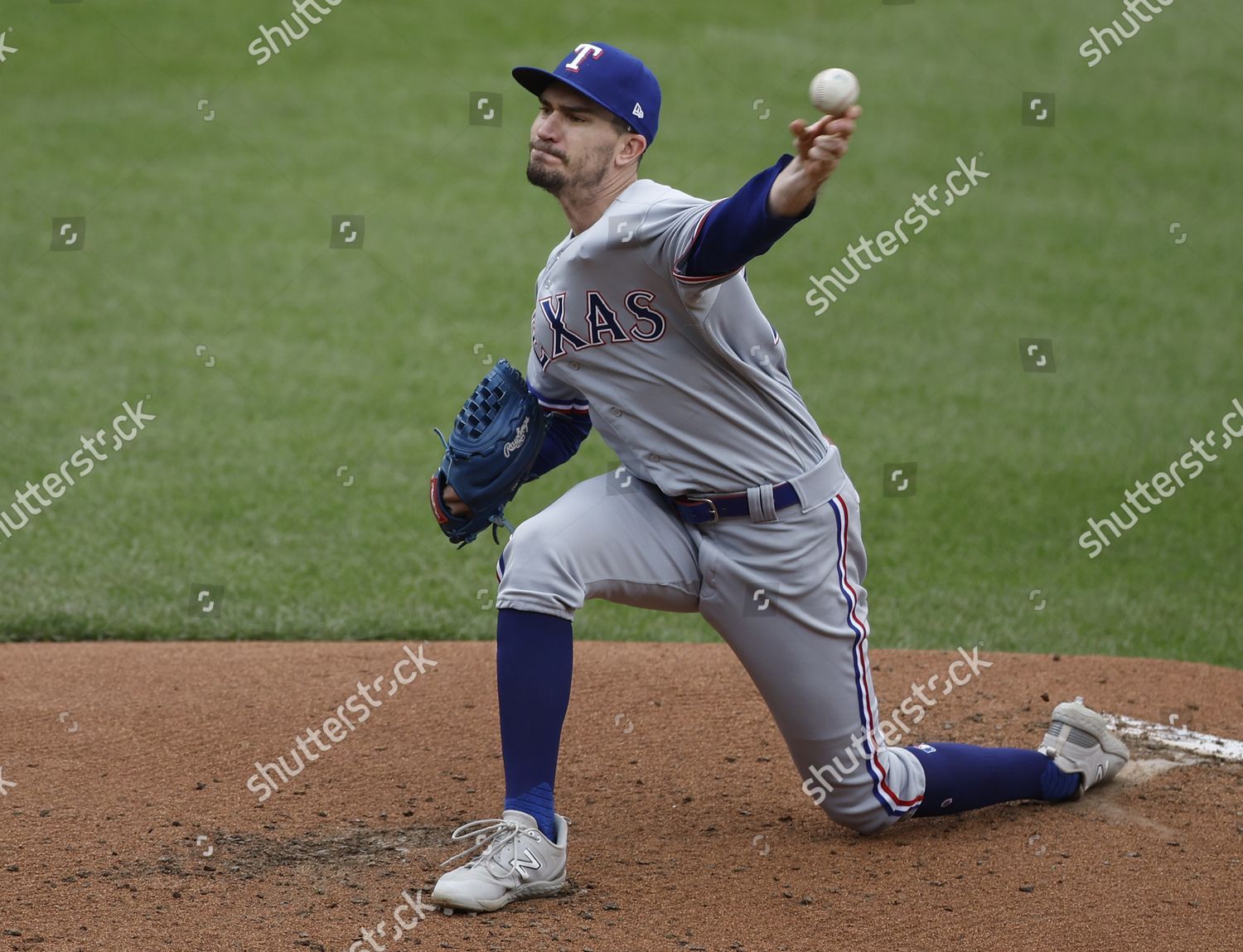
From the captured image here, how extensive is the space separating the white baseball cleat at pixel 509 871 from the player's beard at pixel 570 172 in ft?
4.87

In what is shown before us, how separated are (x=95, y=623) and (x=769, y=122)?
36.2 ft

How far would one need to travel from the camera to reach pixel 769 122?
15.3 metres

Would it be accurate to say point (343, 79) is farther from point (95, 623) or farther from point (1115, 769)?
point (1115, 769)

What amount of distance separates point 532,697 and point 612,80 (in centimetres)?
148

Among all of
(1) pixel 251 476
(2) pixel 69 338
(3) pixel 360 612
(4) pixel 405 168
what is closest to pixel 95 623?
(3) pixel 360 612

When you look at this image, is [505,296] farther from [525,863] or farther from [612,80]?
[525,863]

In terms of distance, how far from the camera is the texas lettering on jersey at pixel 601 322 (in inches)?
134

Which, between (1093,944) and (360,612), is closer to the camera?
(1093,944)

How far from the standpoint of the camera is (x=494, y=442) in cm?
371

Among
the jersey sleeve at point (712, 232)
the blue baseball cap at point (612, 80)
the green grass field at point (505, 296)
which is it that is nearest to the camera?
the jersey sleeve at point (712, 232)

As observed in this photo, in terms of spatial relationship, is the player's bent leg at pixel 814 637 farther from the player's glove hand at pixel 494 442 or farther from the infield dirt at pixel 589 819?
the player's glove hand at pixel 494 442

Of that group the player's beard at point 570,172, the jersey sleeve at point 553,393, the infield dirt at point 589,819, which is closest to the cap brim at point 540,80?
the player's beard at point 570,172

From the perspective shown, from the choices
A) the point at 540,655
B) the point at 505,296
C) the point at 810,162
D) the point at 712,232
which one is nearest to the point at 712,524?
the point at 540,655

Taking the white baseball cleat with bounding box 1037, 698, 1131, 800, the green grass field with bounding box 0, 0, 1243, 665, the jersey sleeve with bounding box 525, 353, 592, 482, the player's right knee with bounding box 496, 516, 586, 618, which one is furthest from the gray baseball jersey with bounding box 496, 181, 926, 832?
the green grass field with bounding box 0, 0, 1243, 665
